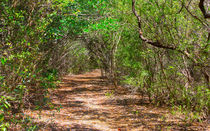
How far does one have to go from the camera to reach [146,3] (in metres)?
8.50

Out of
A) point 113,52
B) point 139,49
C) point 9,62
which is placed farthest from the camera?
point 113,52

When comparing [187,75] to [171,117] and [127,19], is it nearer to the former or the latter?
[171,117]

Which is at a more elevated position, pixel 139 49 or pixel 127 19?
pixel 127 19

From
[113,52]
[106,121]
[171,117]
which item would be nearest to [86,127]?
[106,121]

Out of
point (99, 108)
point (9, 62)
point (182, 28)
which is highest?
point (182, 28)

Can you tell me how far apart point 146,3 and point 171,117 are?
429 centimetres

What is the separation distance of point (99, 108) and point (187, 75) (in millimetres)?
5287

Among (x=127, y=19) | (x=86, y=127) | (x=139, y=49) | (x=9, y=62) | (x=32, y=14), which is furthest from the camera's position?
(x=139, y=49)

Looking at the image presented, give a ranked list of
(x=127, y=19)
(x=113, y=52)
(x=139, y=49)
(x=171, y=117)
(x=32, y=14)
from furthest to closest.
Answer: (x=113, y=52), (x=139, y=49), (x=127, y=19), (x=171, y=117), (x=32, y=14)

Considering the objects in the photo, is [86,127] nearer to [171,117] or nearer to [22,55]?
[171,117]

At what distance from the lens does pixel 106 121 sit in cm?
966

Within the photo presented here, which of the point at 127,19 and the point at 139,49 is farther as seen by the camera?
the point at 139,49

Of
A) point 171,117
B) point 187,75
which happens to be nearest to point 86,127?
point 171,117

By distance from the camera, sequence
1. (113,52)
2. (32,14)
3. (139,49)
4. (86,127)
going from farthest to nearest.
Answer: (113,52) → (139,49) → (86,127) → (32,14)
